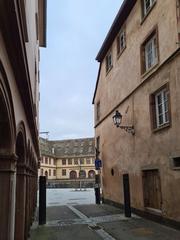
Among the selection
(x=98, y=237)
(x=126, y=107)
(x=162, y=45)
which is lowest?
(x=98, y=237)

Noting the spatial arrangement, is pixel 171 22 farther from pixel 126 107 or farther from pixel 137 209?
pixel 137 209

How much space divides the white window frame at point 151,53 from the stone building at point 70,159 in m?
63.9

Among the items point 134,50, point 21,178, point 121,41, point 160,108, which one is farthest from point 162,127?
point 121,41

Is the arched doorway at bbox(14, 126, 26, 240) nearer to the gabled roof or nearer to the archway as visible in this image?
the gabled roof

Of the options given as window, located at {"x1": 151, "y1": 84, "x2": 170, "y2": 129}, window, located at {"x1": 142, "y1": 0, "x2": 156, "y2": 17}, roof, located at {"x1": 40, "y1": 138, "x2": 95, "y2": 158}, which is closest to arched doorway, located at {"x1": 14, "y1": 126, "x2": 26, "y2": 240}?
window, located at {"x1": 151, "y1": 84, "x2": 170, "y2": 129}

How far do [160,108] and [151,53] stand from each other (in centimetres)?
242

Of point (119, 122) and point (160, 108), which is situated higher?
point (160, 108)

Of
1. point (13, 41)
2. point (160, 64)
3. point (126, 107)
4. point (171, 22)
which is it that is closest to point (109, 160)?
point (126, 107)

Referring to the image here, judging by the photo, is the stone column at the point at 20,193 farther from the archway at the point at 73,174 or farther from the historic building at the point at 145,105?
the archway at the point at 73,174

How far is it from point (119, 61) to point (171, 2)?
6.04 m

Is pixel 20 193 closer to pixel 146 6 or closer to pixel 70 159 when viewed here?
pixel 146 6

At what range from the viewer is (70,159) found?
79.9 meters

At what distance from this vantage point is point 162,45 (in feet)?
36.9

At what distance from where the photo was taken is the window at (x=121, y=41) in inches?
630
